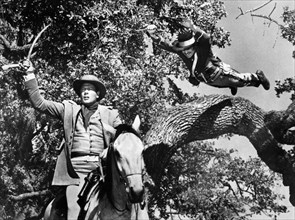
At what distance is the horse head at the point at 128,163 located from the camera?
571cm

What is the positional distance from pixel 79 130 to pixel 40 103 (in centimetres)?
53

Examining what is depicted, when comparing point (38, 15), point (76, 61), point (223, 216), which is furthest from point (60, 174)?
point (223, 216)

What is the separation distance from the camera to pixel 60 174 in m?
6.84

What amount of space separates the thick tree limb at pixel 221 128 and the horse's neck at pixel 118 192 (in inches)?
105

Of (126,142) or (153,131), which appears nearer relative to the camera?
(126,142)

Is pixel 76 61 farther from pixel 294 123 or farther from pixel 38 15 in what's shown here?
pixel 294 123

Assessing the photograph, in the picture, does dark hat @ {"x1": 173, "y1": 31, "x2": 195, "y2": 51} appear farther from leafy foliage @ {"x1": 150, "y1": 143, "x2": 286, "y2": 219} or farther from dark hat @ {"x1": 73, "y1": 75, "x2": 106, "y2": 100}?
leafy foliage @ {"x1": 150, "y1": 143, "x2": 286, "y2": 219}

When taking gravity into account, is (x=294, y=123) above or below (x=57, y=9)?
below

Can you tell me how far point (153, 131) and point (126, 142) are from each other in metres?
3.11

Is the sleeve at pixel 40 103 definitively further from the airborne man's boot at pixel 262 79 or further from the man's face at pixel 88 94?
the airborne man's boot at pixel 262 79

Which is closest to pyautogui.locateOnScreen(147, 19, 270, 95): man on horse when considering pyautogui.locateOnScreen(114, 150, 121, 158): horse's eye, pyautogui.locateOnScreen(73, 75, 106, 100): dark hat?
pyautogui.locateOnScreen(73, 75, 106, 100): dark hat

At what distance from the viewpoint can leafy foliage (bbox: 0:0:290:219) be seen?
14594mm

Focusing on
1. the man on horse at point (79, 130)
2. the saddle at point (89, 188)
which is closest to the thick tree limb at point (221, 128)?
the man on horse at point (79, 130)

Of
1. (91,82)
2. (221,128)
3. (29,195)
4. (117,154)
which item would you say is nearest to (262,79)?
(221,128)
